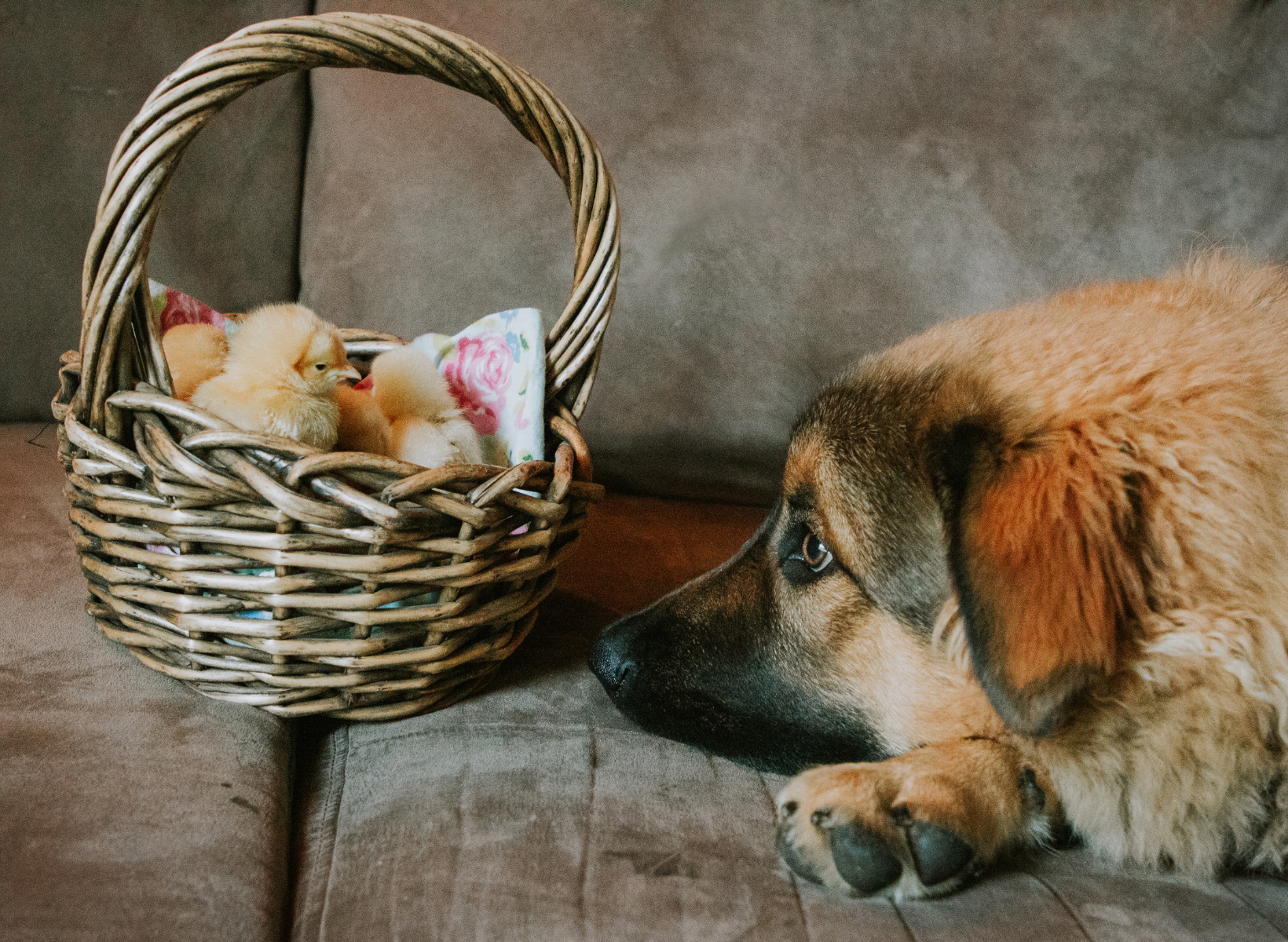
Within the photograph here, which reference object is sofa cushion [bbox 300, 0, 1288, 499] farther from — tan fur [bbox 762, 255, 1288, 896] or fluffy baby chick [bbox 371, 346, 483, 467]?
tan fur [bbox 762, 255, 1288, 896]

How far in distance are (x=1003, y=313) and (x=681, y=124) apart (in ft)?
2.86

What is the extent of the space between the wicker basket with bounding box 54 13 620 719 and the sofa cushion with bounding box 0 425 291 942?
0.16ft

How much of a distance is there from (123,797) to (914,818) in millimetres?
697

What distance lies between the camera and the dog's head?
76 cm

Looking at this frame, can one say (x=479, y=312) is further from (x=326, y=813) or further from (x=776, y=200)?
(x=326, y=813)

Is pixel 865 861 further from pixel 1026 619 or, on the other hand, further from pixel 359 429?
pixel 359 429

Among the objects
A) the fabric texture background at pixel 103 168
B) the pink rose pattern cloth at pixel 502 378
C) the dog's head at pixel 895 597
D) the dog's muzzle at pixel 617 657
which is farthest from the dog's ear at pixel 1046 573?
the fabric texture background at pixel 103 168

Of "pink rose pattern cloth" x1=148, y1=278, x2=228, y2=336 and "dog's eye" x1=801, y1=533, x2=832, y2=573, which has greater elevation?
"pink rose pattern cloth" x1=148, y1=278, x2=228, y2=336

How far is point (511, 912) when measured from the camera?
74 centimetres

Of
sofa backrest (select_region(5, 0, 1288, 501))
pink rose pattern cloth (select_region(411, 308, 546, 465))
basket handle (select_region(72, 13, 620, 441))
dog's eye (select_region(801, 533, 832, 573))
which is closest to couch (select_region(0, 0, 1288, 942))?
sofa backrest (select_region(5, 0, 1288, 501))

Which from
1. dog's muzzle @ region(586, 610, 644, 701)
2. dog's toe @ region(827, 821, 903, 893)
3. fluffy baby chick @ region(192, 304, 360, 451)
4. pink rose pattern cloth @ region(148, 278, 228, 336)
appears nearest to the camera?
dog's toe @ region(827, 821, 903, 893)

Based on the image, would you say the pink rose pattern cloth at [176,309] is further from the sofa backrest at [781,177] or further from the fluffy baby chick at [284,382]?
the sofa backrest at [781,177]

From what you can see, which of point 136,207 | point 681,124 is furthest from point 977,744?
point 681,124

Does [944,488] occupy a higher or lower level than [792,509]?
higher
